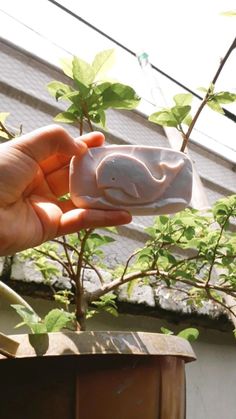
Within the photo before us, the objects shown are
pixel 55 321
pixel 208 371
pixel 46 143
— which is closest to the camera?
pixel 46 143

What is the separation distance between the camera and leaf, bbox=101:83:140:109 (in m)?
0.77

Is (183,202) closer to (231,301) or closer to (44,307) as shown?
(44,307)

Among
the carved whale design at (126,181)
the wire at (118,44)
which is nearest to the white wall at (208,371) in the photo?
the wire at (118,44)

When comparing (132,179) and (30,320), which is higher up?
(132,179)

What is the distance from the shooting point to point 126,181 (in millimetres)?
689

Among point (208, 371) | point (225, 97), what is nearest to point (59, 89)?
point (225, 97)

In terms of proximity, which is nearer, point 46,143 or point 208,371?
point 46,143

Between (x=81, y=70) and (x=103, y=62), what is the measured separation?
4cm

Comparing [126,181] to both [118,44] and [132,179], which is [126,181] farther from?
[118,44]

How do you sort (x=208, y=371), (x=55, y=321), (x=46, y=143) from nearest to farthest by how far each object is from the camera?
(x=46, y=143) < (x=55, y=321) < (x=208, y=371)

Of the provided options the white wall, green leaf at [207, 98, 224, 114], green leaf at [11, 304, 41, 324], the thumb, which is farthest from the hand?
the white wall

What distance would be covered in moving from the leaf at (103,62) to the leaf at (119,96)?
0.03 metres

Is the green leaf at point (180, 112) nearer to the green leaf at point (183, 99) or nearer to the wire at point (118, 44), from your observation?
the green leaf at point (183, 99)

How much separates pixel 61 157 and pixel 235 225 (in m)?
1.88
